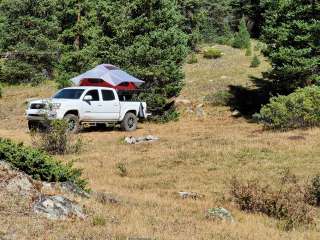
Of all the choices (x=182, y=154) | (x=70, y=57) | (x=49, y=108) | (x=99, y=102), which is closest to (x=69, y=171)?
(x=182, y=154)

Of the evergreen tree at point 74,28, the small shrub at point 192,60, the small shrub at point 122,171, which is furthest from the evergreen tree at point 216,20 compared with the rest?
the small shrub at point 122,171

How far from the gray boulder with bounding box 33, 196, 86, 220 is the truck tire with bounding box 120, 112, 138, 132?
51.8ft

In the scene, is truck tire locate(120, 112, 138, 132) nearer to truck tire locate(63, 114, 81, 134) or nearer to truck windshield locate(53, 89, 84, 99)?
truck windshield locate(53, 89, 84, 99)

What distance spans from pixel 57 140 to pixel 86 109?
5305 millimetres

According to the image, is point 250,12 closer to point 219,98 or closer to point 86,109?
point 219,98

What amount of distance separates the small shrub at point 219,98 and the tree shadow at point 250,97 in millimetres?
250

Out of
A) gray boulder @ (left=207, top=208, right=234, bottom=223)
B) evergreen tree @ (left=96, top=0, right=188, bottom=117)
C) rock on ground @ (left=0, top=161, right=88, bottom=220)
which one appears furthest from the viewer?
evergreen tree @ (left=96, top=0, right=188, bottom=117)

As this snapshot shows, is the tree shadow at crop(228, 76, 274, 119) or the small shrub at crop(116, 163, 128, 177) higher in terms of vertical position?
the tree shadow at crop(228, 76, 274, 119)

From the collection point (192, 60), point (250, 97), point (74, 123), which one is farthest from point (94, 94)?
point (192, 60)

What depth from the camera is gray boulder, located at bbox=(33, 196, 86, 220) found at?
790 cm

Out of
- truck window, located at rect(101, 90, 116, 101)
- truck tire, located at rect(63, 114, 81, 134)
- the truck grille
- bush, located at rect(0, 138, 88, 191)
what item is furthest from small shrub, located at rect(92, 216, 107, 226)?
truck window, located at rect(101, 90, 116, 101)

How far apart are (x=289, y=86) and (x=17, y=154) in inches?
741

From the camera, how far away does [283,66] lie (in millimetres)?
25062

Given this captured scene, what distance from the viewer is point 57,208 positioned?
8047mm
